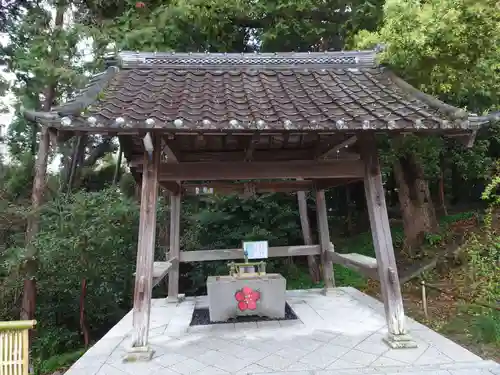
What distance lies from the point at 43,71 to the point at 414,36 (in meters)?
8.10

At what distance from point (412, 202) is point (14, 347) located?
9305mm

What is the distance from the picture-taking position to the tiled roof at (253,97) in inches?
128

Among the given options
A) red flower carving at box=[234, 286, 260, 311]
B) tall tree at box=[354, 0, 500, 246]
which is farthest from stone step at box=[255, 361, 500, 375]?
tall tree at box=[354, 0, 500, 246]

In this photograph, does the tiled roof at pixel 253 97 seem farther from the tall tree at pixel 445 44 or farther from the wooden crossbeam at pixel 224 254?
the wooden crossbeam at pixel 224 254

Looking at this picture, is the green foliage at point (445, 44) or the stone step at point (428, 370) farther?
the green foliage at point (445, 44)

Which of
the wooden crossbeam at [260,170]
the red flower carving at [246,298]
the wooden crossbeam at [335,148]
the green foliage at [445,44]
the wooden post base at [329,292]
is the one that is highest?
the green foliage at [445,44]

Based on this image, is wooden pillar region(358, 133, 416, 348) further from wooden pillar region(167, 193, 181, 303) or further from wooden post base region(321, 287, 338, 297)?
wooden pillar region(167, 193, 181, 303)

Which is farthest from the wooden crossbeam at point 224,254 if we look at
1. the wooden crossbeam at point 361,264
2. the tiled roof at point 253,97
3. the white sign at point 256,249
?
the tiled roof at point 253,97

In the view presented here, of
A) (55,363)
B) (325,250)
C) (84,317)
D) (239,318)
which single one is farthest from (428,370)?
(84,317)

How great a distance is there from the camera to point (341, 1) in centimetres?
858

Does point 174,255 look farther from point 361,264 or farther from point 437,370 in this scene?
point 437,370

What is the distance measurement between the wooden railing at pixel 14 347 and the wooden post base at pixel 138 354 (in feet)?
3.36

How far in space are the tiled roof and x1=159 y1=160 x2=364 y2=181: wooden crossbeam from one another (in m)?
0.69

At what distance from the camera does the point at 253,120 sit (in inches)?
131
